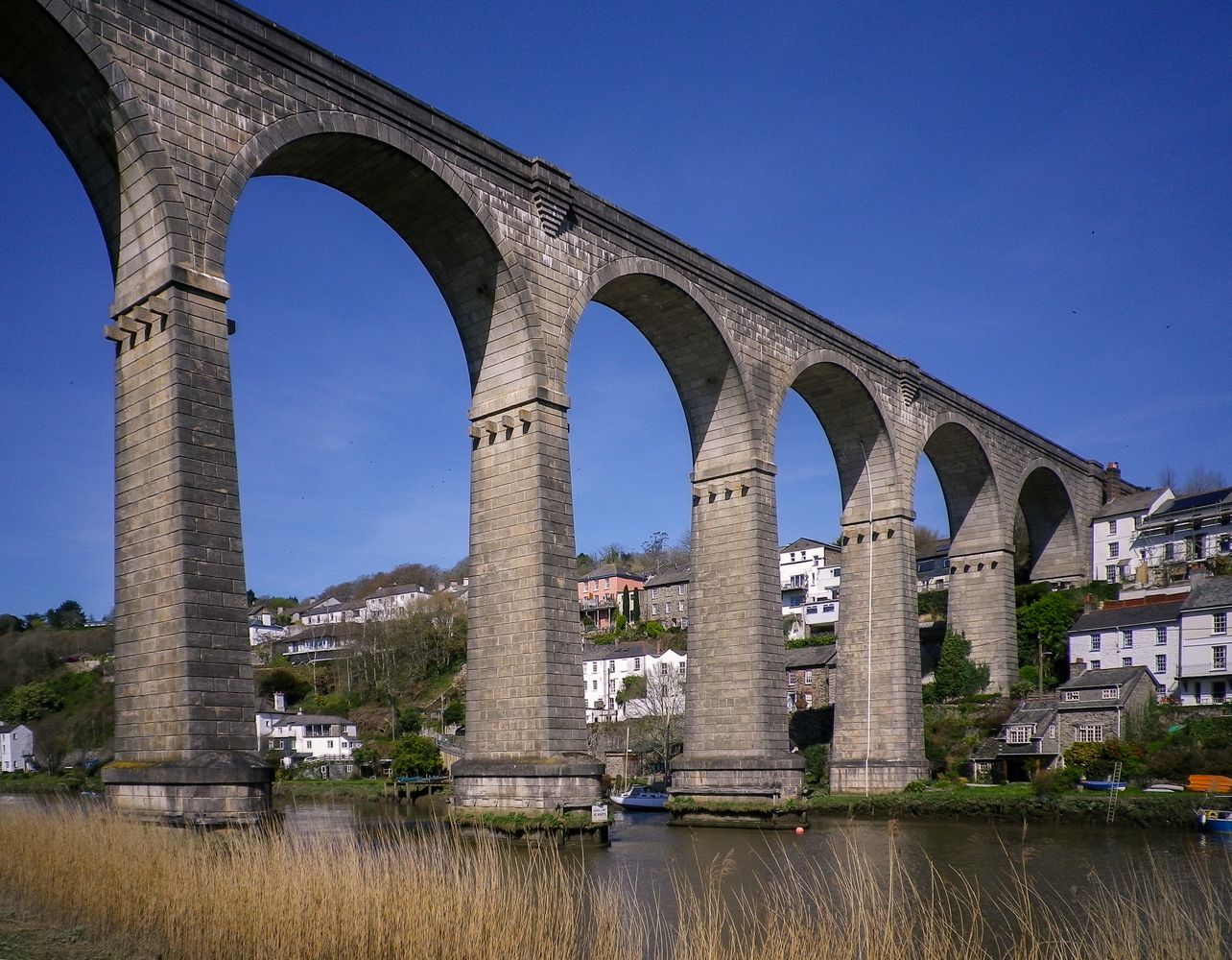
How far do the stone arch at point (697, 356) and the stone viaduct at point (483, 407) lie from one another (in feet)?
0.22

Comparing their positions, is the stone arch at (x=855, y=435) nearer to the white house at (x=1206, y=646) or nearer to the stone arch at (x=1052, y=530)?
the white house at (x=1206, y=646)

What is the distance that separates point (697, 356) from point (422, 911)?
2107 centimetres

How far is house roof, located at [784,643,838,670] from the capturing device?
156ft

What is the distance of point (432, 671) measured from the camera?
69.2 m

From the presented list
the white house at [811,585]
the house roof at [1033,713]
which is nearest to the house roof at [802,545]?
the white house at [811,585]

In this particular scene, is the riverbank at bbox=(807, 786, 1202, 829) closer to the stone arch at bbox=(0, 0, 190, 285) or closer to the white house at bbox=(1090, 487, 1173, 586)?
the stone arch at bbox=(0, 0, 190, 285)

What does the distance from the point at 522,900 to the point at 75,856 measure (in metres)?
5.41

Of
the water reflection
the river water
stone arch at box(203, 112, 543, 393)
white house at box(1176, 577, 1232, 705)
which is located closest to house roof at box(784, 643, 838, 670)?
white house at box(1176, 577, 1232, 705)

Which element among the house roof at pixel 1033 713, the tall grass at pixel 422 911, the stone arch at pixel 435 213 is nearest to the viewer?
the tall grass at pixel 422 911

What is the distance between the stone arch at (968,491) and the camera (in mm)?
40844

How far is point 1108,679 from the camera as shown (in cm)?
3731

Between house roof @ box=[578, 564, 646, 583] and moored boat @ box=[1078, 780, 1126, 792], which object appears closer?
moored boat @ box=[1078, 780, 1126, 792]

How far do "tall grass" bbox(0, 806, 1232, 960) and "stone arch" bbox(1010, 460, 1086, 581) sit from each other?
4029 cm

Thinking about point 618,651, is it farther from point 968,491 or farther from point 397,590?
point 397,590
